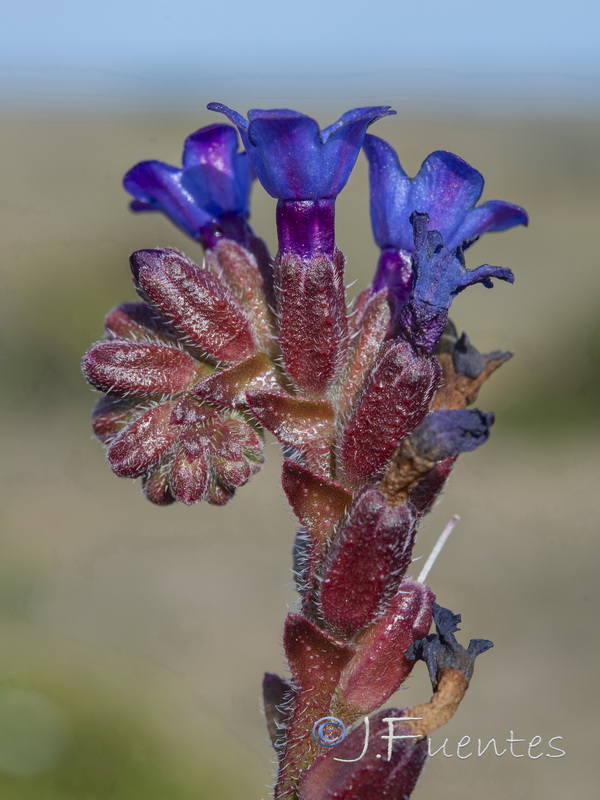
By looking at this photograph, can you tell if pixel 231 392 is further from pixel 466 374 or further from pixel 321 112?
pixel 321 112

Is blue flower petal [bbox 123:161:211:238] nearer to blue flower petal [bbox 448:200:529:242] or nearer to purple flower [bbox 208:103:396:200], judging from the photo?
purple flower [bbox 208:103:396:200]

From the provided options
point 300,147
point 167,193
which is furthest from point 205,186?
point 300,147

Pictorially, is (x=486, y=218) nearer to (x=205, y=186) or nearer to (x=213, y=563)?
(x=205, y=186)

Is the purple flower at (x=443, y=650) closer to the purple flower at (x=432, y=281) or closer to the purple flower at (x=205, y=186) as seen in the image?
the purple flower at (x=432, y=281)

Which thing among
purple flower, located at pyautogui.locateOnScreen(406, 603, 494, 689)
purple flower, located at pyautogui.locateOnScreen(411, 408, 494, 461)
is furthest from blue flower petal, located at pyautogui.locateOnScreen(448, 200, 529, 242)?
purple flower, located at pyautogui.locateOnScreen(406, 603, 494, 689)

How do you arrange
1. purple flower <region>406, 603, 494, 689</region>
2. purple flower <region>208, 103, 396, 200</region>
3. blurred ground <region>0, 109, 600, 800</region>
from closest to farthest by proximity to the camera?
purple flower <region>208, 103, 396, 200</region>, purple flower <region>406, 603, 494, 689</region>, blurred ground <region>0, 109, 600, 800</region>

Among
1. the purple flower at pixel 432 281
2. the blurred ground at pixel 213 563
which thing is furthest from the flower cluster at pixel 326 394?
the blurred ground at pixel 213 563

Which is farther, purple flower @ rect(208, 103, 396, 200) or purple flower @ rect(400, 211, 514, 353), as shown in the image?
purple flower @ rect(400, 211, 514, 353)
